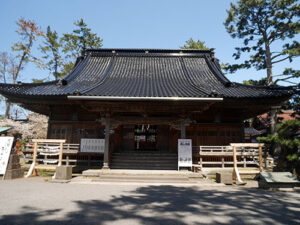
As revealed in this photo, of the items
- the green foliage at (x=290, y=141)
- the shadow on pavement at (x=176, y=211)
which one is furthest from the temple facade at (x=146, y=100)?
the shadow on pavement at (x=176, y=211)

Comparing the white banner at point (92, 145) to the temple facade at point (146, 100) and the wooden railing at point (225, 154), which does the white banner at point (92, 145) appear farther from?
the wooden railing at point (225, 154)

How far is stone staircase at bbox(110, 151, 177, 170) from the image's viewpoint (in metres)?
10.2

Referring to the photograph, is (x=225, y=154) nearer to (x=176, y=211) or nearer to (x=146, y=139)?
(x=176, y=211)

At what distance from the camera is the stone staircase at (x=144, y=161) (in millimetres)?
10250

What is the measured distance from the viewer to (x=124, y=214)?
164 inches

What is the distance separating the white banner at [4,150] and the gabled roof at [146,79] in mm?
2650

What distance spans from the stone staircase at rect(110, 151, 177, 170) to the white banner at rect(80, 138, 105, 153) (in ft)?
3.63

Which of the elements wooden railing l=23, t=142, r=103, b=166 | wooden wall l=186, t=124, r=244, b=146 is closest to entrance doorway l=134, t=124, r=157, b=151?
wooden wall l=186, t=124, r=244, b=146

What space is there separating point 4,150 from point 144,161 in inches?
272

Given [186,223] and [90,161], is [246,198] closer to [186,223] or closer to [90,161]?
[186,223]

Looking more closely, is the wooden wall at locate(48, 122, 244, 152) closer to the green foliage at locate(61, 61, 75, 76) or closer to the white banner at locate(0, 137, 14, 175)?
the white banner at locate(0, 137, 14, 175)

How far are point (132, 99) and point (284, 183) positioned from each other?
22.9ft

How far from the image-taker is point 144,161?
10586 millimetres

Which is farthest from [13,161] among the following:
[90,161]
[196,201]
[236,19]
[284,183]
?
[236,19]
